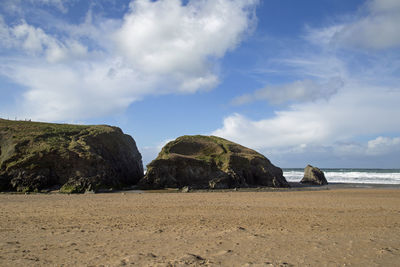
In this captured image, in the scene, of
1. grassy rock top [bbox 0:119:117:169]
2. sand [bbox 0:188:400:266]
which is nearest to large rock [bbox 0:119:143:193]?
grassy rock top [bbox 0:119:117:169]

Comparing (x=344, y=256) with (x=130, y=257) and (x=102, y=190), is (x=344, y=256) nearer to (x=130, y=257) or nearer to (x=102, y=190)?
(x=130, y=257)

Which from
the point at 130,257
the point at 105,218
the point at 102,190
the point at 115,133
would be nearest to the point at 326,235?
the point at 130,257

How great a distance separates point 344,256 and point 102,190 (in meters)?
21.0

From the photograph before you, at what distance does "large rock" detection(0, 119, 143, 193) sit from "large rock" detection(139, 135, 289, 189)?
4.25 meters

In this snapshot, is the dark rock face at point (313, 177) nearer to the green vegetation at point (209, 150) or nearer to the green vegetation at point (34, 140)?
the green vegetation at point (209, 150)

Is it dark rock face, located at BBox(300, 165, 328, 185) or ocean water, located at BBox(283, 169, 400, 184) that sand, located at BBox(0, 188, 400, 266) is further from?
ocean water, located at BBox(283, 169, 400, 184)

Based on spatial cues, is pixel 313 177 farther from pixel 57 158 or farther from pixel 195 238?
pixel 195 238

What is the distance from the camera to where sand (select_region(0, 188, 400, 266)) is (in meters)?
6.04

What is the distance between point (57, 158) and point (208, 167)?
1426 cm

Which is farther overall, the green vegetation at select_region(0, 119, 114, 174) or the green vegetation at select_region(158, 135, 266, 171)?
the green vegetation at select_region(158, 135, 266, 171)

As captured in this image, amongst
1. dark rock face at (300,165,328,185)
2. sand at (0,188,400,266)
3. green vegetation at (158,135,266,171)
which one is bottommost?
sand at (0,188,400,266)

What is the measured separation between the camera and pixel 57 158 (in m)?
25.8

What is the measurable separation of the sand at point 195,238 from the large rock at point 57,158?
13.4m

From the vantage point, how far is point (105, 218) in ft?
34.7
